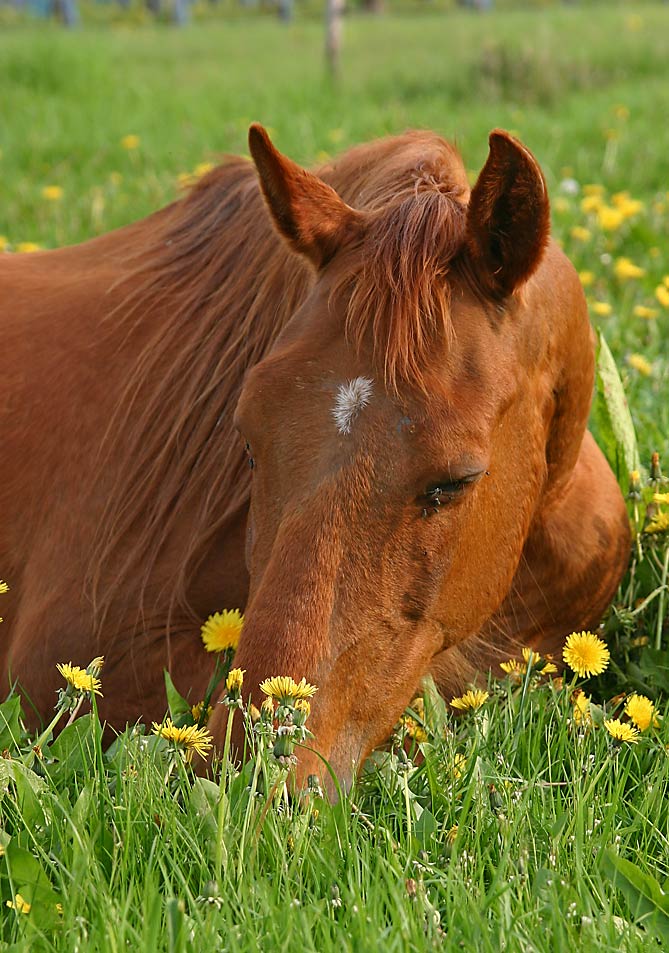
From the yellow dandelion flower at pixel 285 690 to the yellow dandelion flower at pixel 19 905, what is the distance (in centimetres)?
46

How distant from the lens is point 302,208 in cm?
207

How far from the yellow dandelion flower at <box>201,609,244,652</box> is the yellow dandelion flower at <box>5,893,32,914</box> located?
0.59m

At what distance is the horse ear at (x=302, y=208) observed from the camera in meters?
2.05

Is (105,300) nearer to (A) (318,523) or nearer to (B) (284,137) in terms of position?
(A) (318,523)

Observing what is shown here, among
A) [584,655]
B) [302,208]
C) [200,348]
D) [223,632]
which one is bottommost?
[584,655]

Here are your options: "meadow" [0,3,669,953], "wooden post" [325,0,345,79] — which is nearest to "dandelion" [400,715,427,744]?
"meadow" [0,3,669,953]

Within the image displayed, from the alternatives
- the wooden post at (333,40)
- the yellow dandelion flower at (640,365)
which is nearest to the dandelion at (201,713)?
the yellow dandelion flower at (640,365)

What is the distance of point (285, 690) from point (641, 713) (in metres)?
0.94

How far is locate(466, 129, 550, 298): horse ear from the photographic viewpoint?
1.93 meters

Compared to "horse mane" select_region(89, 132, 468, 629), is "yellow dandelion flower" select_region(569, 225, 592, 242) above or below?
below

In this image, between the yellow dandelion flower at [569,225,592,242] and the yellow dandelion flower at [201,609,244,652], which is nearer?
the yellow dandelion flower at [201,609,244,652]

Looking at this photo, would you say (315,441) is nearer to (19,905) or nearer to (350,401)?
(350,401)

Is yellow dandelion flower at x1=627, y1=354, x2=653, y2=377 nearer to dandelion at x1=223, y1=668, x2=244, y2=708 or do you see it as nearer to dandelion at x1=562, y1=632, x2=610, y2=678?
dandelion at x1=562, y1=632, x2=610, y2=678

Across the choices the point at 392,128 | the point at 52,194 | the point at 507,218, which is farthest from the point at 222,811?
the point at 392,128
